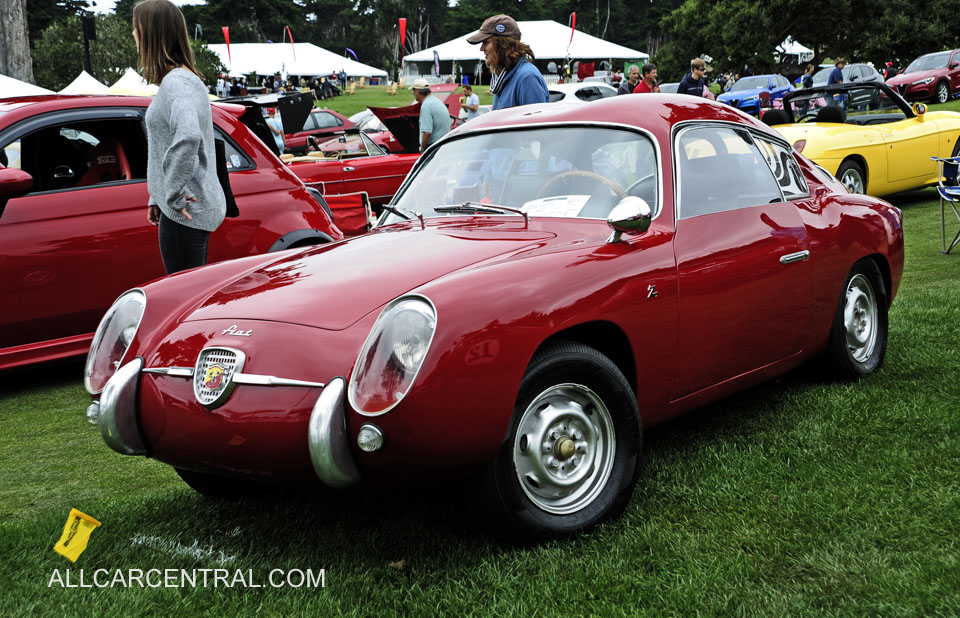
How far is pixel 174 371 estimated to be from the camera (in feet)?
9.77

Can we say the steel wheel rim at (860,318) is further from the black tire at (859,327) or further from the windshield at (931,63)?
the windshield at (931,63)

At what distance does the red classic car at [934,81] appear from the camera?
94.2 ft

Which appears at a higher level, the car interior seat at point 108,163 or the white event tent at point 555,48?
the white event tent at point 555,48

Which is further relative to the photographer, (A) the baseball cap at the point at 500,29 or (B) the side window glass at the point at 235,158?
(A) the baseball cap at the point at 500,29

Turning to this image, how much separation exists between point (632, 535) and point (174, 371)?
5.22 ft

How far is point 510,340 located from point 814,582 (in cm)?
114

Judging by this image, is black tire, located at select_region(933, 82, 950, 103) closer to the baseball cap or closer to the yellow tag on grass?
the baseball cap

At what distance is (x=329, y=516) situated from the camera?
3.43 metres

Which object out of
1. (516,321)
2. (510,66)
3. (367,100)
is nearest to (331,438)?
(516,321)

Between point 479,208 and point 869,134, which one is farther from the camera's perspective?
point 869,134

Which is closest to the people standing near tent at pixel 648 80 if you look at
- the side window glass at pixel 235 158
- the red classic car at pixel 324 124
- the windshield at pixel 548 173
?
the side window glass at pixel 235 158

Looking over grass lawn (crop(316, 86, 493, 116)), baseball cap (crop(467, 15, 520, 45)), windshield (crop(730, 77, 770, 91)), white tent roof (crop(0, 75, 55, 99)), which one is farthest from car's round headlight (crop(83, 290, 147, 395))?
grass lawn (crop(316, 86, 493, 116))

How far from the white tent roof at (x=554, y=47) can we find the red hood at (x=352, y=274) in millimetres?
47424

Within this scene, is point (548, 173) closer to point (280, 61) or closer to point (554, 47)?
point (554, 47)
